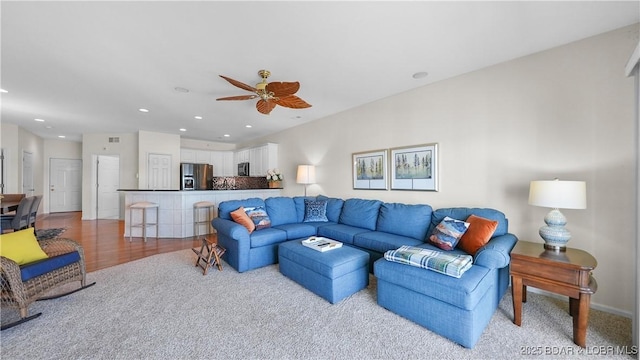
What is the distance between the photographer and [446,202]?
10.6 feet

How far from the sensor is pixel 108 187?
7395 mm

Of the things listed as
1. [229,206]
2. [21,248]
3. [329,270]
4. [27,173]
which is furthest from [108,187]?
[329,270]

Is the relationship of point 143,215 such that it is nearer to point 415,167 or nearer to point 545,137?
point 415,167

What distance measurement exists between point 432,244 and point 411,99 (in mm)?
2090

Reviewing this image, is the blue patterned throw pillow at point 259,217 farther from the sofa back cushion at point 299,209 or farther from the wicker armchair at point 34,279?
the wicker armchair at point 34,279

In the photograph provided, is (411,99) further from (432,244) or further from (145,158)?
(145,158)

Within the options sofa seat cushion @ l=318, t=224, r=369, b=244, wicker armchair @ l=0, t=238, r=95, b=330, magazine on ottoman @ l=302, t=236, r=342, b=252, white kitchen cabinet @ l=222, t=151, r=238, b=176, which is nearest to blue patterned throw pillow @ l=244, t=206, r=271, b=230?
sofa seat cushion @ l=318, t=224, r=369, b=244

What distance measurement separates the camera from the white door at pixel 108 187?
7.22 m

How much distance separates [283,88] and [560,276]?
2.88 meters

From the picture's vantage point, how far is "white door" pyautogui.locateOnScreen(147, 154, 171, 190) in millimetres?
6684

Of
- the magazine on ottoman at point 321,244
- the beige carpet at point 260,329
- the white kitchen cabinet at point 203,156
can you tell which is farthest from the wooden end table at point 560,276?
the white kitchen cabinet at point 203,156

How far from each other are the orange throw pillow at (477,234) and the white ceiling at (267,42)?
5.74 ft

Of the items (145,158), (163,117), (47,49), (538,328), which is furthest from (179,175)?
(538,328)

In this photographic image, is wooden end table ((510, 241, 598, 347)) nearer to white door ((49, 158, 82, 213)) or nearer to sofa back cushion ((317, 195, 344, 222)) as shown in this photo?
sofa back cushion ((317, 195, 344, 222))
